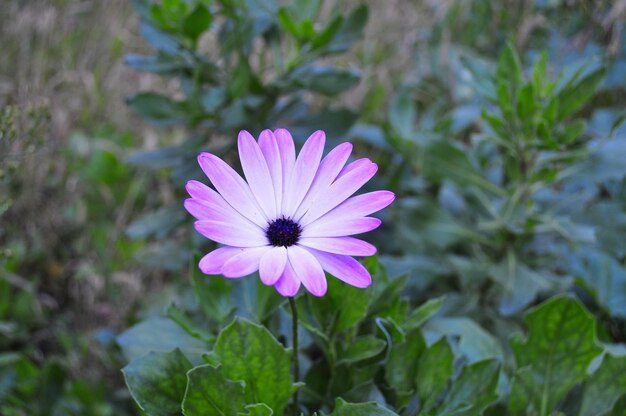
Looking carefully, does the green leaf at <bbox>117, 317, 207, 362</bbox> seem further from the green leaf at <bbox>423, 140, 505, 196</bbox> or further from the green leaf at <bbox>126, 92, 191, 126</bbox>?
the green leaf at <bbox>423, 140, 505, 196</bbox>

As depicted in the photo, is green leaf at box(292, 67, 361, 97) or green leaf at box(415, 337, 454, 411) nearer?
green leaf at box(415, 337, 454, 411)

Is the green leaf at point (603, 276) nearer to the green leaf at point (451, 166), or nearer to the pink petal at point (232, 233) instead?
the green leaf at point (451, 166)

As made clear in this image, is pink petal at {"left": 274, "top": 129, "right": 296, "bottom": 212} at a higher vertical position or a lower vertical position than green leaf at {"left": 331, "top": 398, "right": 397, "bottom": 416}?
higher

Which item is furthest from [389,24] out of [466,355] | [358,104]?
[466,355]

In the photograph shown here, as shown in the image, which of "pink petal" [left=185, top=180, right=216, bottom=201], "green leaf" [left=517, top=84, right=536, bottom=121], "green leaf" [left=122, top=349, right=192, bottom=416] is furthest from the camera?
"green leaf" [left=517, top=84, right=536, bottom=121]

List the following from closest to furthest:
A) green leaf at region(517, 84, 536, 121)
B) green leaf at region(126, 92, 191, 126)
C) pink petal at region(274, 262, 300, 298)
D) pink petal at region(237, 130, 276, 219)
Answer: pink petal at region(274, 262, 300, 298) < pink petal at region(237, 130, 276, 219) < green leaf at region(517, 84, 536, 121) < green leaf at region(126, 92, 191, 126)

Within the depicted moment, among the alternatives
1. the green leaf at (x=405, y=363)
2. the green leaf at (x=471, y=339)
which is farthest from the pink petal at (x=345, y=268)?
the green leaf at (x=471, y=339)

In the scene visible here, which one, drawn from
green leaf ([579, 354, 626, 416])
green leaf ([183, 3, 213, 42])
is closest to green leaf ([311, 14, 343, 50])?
green leaf ([183, 3, 213, 42])

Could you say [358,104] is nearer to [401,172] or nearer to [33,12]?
[401,172]

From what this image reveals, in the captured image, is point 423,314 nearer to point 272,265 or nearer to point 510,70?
point 272,265
